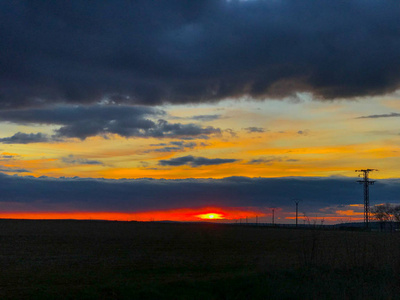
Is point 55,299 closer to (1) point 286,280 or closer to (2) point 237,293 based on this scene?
(2) point 237,293

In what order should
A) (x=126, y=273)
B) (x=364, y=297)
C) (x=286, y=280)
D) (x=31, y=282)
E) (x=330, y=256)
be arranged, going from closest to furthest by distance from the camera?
(x=364, y=297)
(x=286, y=280)
(x=31, y=282)
(x=330, y=256)
(x=126, y=273)

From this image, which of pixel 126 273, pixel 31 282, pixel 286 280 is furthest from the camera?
pixel 126 273

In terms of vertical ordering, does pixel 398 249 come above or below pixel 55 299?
above

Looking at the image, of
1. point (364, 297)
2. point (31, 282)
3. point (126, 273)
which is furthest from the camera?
point (126, 273)

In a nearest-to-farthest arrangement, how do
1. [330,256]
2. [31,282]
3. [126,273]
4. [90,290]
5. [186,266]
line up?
[90,290] < [31,282] < [330,256] < [126,273] < [186,266]

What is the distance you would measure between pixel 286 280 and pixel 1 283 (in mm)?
13675

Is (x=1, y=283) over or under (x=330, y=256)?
under

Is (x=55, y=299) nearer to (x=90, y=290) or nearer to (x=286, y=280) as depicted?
(x=90, y=290)

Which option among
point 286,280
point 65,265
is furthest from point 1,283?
point 286,280

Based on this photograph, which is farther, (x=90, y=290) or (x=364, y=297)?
(x=90, y=290)

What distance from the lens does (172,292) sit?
755 inches

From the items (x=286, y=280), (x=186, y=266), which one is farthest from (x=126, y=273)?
(x=286, y=280)

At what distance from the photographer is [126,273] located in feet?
84.5

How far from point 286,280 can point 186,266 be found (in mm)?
10399
